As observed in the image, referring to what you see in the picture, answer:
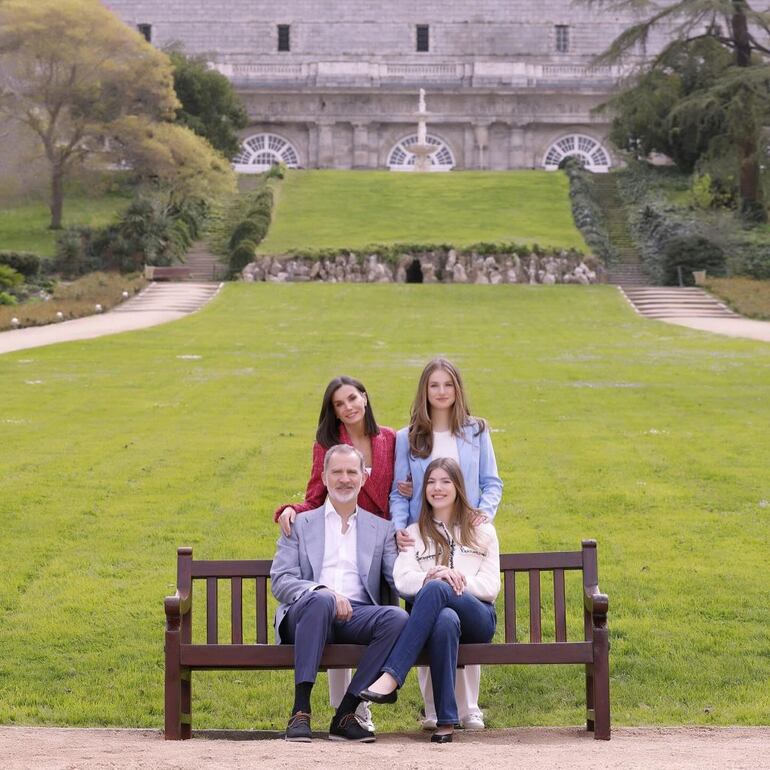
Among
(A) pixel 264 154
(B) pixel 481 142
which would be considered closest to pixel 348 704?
(A) pixel 264 154

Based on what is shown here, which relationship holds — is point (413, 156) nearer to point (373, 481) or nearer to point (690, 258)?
point (690, 258)

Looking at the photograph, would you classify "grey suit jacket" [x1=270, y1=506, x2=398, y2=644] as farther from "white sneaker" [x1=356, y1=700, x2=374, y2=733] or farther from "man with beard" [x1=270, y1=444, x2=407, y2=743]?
"white sneaker" [x1=356, y1=700, x2=374, y2=733]

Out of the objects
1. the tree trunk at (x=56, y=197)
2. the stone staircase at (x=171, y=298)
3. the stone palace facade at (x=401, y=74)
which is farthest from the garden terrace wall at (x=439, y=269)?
the stone palace facade at (x=401, y=74)

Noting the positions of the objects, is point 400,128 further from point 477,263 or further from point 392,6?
point 477,263

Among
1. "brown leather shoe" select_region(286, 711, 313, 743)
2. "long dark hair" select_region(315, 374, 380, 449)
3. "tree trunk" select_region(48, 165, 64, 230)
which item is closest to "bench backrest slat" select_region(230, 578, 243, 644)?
"brown leather shoe" select_region(286, 711, 313, 743)

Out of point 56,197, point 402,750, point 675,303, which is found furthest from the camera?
point 56,197

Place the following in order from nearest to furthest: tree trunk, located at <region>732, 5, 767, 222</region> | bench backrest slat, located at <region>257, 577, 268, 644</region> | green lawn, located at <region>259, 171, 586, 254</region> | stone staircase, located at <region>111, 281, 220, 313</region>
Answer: bench backrest slat, located at <region>257, 577, 268, 644</region> < stone staircase, located at <region>111, 281, 220, 313</region> < tree trunk, located at <region>732, 5, 767, 222</region> < green lawn, located at <region>259, 171, 586, 254</region>

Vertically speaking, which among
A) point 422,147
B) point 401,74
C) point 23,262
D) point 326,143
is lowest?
point 23,262

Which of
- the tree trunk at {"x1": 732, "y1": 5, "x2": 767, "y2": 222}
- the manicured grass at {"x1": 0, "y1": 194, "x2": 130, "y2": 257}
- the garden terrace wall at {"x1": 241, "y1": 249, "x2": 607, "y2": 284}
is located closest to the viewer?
the tree trunk at {"x1": 732, "y1": 5, "x2": 767, "y2": 222}

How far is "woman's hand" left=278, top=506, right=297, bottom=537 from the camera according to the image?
7.83 m

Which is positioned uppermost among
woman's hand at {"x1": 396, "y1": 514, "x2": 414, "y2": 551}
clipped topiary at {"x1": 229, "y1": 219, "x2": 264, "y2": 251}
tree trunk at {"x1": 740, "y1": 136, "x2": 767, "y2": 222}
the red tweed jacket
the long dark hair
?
tree trunk at {"x1": 740, "y1": 136, "x2": 767, "y2": 222}

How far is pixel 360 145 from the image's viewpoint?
61344mm

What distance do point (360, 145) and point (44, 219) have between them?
18535mm

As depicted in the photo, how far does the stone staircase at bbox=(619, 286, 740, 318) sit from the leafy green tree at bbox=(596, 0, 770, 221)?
16.1 ft
